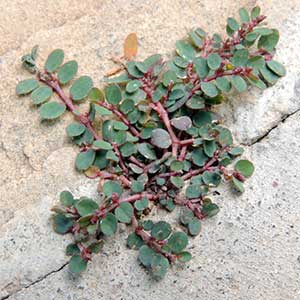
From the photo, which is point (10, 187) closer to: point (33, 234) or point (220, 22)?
point (33, 234)

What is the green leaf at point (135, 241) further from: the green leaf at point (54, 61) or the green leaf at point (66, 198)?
the green leaf at point (54, 61)

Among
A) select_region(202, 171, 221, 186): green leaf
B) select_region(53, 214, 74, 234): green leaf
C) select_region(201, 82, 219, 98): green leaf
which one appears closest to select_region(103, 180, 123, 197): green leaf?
select_region(53, 214, 74, 234): green leaf

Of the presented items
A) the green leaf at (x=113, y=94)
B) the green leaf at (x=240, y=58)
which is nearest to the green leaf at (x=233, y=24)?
the green leaf at (x=240, y=58)

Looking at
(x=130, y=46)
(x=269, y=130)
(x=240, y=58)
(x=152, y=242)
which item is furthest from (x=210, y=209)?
(x=130, y=46)

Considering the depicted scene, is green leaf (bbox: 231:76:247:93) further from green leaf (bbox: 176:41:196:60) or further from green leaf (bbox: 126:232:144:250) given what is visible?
green leaf (bbox: 126:232:144:250)

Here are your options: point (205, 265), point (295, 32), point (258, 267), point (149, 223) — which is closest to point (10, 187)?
point (149, 223)

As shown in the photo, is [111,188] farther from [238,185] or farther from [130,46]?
[130,46]

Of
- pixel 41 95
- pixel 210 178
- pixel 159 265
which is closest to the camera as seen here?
pixel 159 265
